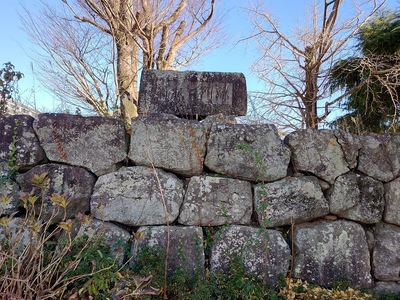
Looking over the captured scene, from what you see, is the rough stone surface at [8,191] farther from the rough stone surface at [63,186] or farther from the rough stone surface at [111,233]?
the rough stone surface at [111,233]

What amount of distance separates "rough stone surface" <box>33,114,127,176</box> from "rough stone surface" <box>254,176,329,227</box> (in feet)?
3.36

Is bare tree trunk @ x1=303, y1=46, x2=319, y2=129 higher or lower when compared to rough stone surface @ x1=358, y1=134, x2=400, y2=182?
higher

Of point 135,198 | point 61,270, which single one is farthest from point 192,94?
point 61,270

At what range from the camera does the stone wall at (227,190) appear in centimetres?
224

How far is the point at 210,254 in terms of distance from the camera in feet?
7.39

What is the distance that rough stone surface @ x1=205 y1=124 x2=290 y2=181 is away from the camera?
2326 mm

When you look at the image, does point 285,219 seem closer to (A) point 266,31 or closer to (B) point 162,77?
(B) point 162,77

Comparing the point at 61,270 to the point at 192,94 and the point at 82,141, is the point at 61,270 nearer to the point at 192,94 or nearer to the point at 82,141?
the point at 82,141

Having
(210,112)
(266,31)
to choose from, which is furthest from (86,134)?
(266,31)

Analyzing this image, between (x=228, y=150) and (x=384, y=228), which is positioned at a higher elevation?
(x=228, y=150)

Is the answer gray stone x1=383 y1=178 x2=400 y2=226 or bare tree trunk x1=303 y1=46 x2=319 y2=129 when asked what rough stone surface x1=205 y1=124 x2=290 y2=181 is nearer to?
gray stone x1=383 y1=178 x2=400 y2=226

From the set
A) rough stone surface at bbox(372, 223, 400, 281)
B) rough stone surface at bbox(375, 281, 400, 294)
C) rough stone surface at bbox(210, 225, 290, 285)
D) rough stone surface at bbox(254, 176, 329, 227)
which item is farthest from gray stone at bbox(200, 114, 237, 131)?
rough stone surface at bbox(375, 281, 400, 294)

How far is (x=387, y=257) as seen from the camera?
7.65 ft

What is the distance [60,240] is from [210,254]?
971 mm
